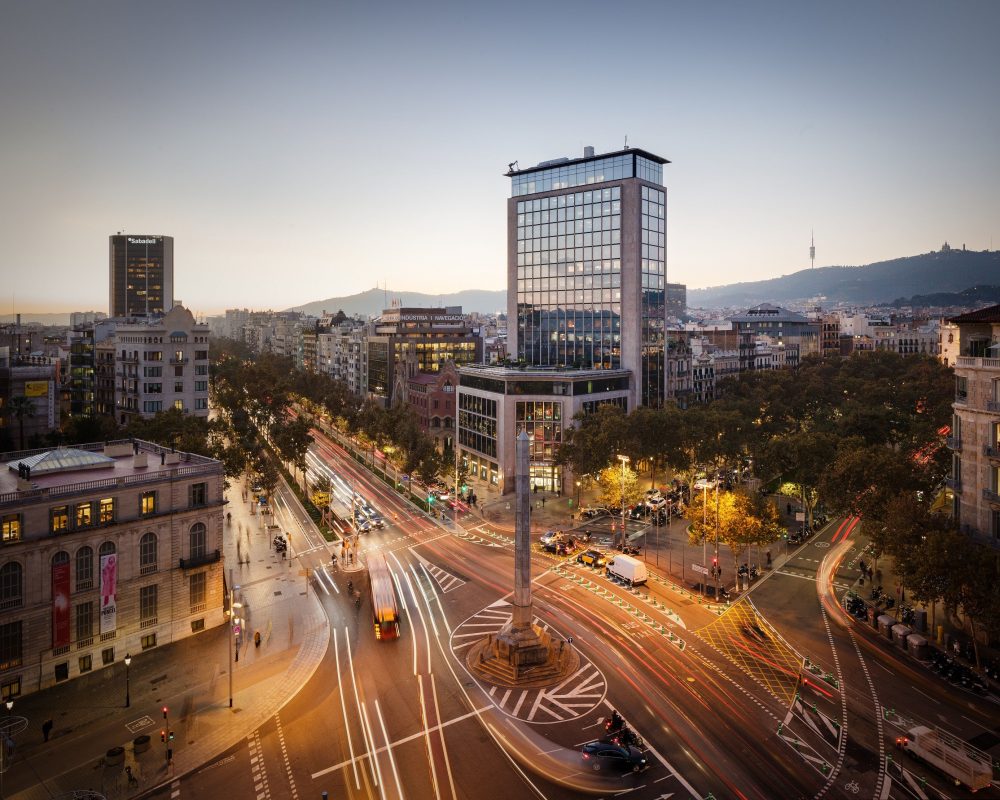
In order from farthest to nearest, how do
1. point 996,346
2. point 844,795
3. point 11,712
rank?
point 996,346, point 11,712, point 844,795

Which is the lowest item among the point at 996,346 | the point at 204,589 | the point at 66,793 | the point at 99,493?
the point at 66,793

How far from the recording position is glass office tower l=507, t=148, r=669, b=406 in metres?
118

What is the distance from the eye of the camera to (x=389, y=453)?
387 ft

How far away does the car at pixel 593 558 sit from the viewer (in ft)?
224

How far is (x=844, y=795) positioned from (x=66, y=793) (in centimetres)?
4113

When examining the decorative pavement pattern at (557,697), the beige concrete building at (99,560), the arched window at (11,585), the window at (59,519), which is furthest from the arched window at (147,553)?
the decorative pavement pattern at (557,697)

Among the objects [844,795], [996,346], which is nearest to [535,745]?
[844,795]

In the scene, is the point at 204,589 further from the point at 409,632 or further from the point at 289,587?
the point at 409,632

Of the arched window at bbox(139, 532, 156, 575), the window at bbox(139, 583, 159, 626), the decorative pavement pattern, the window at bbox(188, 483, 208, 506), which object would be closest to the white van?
the decorative pavement pattern

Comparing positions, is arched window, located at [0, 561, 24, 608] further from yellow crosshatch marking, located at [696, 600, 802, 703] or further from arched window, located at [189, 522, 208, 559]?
yellow crosshatch marking, located at [696, 600, 802, 703]

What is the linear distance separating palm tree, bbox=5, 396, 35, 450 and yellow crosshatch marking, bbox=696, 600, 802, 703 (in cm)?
9665

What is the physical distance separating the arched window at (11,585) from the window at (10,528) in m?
1.63

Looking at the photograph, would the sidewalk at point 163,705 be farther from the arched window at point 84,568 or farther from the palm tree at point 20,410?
the palm tree at point 20,410

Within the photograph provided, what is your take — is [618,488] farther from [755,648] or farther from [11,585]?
[11,585]
